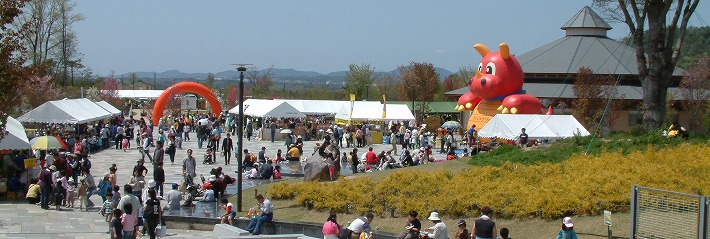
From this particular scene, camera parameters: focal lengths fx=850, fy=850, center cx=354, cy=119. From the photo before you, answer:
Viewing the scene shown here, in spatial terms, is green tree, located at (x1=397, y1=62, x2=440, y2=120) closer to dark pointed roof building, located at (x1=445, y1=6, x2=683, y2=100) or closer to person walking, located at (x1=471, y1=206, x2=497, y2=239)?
dark pointed roof building, located at (x1=445, y1=6, x2=683, y2=100)

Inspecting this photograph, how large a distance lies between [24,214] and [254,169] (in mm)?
7304

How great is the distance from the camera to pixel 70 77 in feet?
295

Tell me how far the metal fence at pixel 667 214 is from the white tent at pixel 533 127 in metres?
17.4

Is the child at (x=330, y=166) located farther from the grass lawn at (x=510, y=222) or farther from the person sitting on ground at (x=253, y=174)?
the person sitting on ground at (x=253, y=174)

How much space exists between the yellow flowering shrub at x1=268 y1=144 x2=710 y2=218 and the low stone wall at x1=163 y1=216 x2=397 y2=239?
1.12 metres

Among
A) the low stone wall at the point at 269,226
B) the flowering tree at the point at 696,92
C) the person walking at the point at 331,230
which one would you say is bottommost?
the low stone wall at the point at 269,226

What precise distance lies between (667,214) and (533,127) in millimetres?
18331

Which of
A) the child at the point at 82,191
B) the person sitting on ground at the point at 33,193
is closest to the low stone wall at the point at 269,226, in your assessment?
the child at the point at 82,191

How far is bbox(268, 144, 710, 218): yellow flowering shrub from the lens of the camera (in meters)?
14.4

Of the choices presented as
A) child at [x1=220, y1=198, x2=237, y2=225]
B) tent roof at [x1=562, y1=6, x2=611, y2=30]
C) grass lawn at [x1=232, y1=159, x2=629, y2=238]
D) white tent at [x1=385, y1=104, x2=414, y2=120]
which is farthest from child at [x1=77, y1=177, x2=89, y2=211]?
tent roof at [x1=562, y1=6, x2=611, y2=30]

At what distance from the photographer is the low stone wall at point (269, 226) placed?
15.7 metres

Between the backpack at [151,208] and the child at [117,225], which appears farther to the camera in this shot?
the backpack at [151,208]

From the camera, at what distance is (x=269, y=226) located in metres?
16.1

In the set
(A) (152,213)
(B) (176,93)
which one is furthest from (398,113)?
(A) (152,213)
